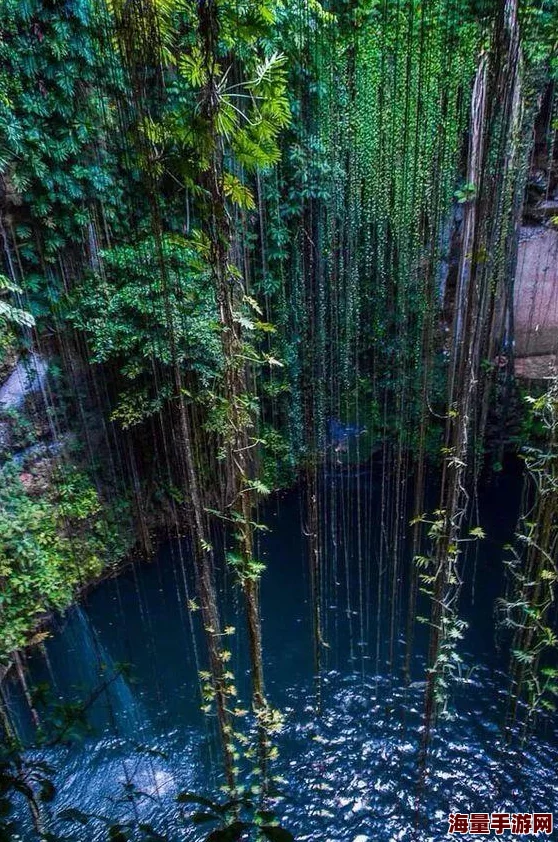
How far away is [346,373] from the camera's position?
23.2 ft

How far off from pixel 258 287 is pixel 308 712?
468 centimetres

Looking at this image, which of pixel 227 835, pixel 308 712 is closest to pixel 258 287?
pixel 308 712

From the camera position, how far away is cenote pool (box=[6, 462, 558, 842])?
325 centimetres

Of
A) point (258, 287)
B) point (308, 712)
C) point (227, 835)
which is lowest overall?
point (308, 712)

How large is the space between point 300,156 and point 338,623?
511cm

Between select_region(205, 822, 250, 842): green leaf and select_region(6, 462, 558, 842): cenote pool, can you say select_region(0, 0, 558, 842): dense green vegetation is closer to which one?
select_region(6, 462, 558, 842): cenote pool

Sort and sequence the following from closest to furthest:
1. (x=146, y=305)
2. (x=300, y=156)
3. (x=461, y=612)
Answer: (x=146, y=305) → (x=461, y=612) → (x=300, y=156)

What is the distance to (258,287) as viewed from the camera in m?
6.22

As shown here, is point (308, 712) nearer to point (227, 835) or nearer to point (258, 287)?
point (227, 835)

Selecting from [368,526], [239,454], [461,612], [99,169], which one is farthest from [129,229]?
[461,612]

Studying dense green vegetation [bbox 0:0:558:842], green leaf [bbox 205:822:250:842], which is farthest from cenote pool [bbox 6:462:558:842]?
green leaf [bbox 205:822:250:842]

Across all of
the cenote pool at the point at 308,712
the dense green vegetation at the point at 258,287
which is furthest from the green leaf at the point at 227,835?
the cenote pool at the point at 308,712

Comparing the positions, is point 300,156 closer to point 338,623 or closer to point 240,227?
point 240,227

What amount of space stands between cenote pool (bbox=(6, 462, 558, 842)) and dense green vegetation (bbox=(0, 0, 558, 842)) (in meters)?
0.29
